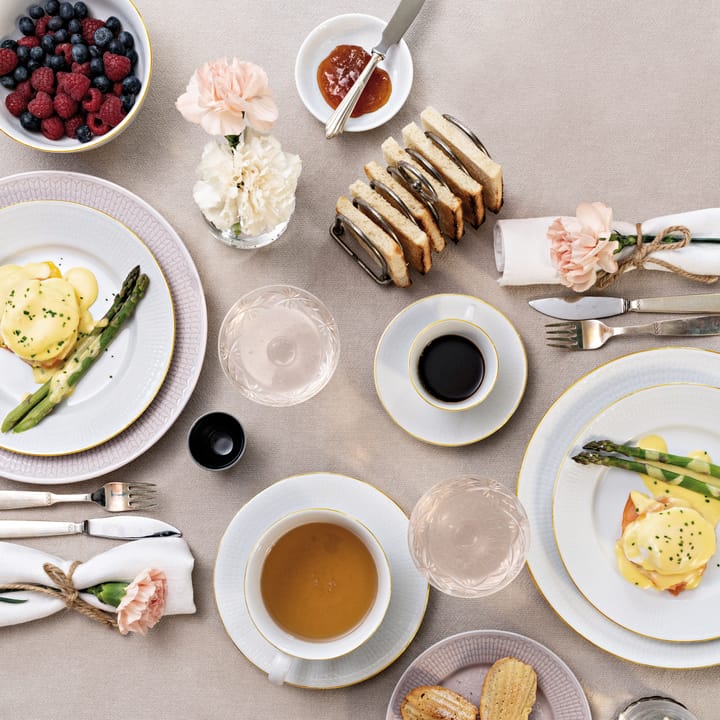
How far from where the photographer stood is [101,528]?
1.52 meters

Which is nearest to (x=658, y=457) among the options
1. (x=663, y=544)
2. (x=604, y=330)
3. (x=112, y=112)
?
(x=663, y=544)

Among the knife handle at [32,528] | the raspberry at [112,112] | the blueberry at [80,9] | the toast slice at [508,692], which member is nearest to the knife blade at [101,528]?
the knife handle at [32,528]

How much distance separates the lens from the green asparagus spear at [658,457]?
4.75 ft

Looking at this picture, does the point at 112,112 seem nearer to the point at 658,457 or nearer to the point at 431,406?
the point at 431,406

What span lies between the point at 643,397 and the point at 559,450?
184mm

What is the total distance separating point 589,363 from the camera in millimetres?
1540

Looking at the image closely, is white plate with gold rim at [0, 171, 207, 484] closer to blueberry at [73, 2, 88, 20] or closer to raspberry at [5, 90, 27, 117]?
raspberry at [5, 90, 27, 117]

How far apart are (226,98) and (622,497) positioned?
104 cm

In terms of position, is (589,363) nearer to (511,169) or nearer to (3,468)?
(511,169)

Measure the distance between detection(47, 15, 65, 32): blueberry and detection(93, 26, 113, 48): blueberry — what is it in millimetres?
78

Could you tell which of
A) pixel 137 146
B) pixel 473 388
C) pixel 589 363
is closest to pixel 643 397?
pixel 589 363

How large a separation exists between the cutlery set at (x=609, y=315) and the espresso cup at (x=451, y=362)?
0.16 metres

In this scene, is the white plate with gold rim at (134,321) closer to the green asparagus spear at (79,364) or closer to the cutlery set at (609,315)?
the green asparagus spear at (79,364)

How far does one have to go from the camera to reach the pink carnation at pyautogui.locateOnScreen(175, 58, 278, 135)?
4.27ft
